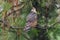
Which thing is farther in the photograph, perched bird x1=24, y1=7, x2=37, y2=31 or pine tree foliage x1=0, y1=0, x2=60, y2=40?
perched bird x1=24, y1=7, x2=37, y2=31

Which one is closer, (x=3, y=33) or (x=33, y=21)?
(x=3, y=33)

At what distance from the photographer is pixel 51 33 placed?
88 cm

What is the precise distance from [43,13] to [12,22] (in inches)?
12.8

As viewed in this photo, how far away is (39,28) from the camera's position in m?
1.00

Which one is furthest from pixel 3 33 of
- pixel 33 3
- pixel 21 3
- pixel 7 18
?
pixel 33 3

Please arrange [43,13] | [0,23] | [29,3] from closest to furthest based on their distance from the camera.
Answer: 1. [0,23]
2. [29,3]
3. [43,13]

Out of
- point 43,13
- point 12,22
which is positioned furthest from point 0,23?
point 43,13

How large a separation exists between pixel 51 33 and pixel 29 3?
0.20 meters

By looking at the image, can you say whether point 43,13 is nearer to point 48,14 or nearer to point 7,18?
point 48,14

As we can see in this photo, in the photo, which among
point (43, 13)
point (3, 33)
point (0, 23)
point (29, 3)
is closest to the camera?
point (3, 33)

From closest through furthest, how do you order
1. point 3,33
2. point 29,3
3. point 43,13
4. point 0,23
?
point 3,33, point 0,23, point 29,3, point 43,13

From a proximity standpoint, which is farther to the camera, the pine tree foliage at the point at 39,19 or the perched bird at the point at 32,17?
the perched bird at the point at 32,17

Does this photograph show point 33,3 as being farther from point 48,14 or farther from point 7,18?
point 7,18

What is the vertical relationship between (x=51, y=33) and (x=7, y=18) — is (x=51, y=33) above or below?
below
